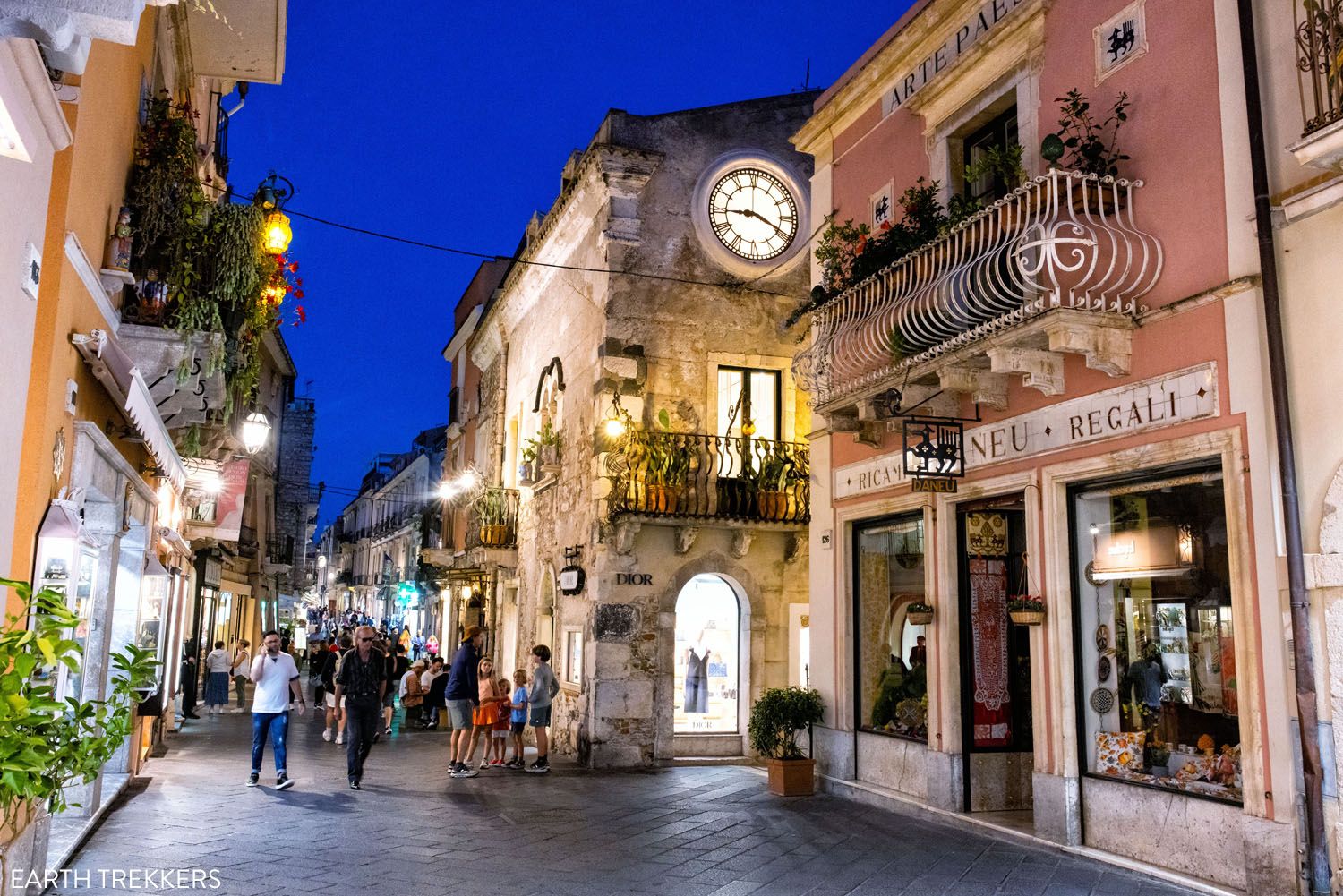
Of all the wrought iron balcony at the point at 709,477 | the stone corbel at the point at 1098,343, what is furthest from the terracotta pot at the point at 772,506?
the stone corbel at the point at 1098,343

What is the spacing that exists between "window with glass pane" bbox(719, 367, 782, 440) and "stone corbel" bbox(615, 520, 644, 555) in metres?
2.06

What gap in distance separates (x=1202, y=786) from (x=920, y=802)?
3.00m

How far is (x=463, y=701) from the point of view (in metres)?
13.0

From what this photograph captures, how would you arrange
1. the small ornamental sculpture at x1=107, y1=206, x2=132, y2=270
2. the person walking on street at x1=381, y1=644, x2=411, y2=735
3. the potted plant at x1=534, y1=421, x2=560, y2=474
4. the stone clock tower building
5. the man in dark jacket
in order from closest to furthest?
the small ornamental sculpture at x1=107, y1=206, x2=132, y2=270
the man in dark jacket
the stone clock tower building
the potted plant at x1=534, y1=421, x2=560, y2=474
the person walking on street at x1=381, y1=644, x2=411, y2=735

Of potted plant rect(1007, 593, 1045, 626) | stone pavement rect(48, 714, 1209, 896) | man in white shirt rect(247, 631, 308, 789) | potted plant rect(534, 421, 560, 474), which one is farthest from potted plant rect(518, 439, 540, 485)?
potted plant rect(1007, 593, 1045, 626)

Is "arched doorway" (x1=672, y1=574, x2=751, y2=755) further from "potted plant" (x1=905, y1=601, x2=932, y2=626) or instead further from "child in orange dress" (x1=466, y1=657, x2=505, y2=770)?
"potted plant" (x1=905, y1=601, x2=932, y2=626)

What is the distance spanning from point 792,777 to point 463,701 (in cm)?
441

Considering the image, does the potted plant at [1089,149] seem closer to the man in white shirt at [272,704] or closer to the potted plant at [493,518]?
the man in white shirt at [272,704]

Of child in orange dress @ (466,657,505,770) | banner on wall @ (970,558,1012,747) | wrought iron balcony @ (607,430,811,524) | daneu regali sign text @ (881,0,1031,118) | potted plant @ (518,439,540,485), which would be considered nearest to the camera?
daneu regali sign text @ (881,0,1031,118)

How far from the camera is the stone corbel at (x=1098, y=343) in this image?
7391mm

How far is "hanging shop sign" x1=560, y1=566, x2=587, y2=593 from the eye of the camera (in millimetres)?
14719

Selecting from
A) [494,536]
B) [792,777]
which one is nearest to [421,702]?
[494,536]

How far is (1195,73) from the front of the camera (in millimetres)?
7301

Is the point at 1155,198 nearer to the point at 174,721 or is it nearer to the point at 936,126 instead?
the point at 936,126
